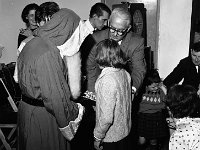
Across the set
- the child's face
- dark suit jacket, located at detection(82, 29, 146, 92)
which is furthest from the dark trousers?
the child's face

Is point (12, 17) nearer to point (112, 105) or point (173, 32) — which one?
point (173, 32)

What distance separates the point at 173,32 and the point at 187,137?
116 inches

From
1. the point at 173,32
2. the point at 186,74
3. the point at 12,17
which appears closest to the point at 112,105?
the point at 186,74

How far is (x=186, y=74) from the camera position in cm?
338

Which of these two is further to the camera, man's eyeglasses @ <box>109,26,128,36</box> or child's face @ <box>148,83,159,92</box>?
child's face @ <box>148,83,159,92</box>

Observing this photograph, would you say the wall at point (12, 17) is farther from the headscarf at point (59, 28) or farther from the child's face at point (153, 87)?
the headscarf at point (59, 28)

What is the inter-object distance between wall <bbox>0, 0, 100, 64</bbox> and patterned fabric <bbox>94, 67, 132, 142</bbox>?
283 centimetres

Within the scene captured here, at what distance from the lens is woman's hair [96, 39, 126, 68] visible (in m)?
2.11

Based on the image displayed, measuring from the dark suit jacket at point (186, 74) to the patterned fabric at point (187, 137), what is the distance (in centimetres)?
149

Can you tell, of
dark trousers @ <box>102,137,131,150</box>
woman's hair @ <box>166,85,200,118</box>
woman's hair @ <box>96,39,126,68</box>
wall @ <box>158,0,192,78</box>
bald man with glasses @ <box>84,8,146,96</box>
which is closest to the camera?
woman's hair @ <box>166,85,200,118</box>

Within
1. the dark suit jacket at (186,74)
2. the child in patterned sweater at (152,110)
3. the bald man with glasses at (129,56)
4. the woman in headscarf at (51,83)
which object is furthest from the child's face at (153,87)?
the woman in headscarf at (51,83)

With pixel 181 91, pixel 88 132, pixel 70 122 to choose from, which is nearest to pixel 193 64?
pixel 181 91

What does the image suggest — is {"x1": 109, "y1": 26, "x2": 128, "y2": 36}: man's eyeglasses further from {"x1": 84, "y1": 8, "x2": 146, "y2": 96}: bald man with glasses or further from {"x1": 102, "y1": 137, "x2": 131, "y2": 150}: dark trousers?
{"x1": 102, "y1": 137, "x2": 131, "y2": 150}: dark trousers

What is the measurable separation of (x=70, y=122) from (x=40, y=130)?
0.25 meters
